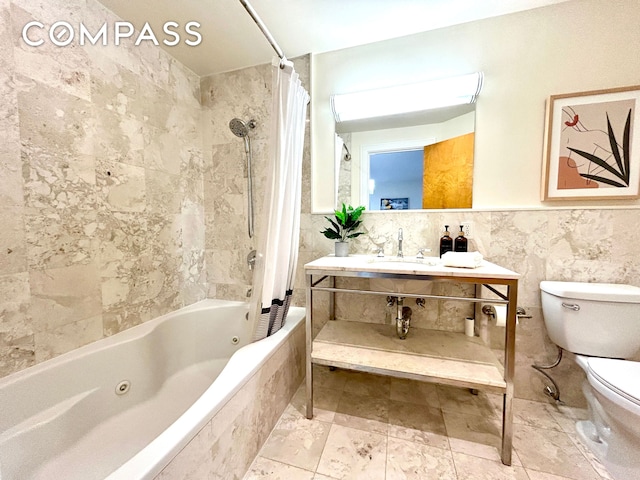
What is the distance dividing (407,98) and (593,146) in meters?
0.99

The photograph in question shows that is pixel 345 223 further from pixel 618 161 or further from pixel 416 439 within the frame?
pixel 618 161

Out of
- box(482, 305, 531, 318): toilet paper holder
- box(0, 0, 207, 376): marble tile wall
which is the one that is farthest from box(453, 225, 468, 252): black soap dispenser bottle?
box(0, 0, 207, 376): marble tile wall

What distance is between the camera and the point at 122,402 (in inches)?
47.9

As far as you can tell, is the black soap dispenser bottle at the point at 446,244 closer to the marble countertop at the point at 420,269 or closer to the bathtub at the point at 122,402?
the marble countertop at the point at 420,269

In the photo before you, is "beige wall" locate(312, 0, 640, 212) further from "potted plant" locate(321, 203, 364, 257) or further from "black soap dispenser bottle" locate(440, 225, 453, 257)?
"potted plant" locate(321, 203, 364, 257)

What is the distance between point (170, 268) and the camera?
5.48 ft

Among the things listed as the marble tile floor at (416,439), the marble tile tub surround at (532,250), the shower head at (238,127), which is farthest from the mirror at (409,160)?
the marble tile floor at (416,439)

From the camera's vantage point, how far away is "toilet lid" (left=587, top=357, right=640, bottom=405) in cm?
90

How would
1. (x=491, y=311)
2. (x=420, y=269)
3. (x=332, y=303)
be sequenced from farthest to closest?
(x=332, y=303) → (x=491, y=311) → (x=420, y=269)

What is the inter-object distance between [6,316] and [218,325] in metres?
1.00

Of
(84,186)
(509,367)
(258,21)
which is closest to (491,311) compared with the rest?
(509,367)

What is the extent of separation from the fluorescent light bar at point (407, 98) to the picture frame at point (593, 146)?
0.43m

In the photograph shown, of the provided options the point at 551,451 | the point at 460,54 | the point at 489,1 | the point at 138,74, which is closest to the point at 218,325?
the point at 138,74

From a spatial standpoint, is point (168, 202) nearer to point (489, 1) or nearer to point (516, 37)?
point (489, 1)
